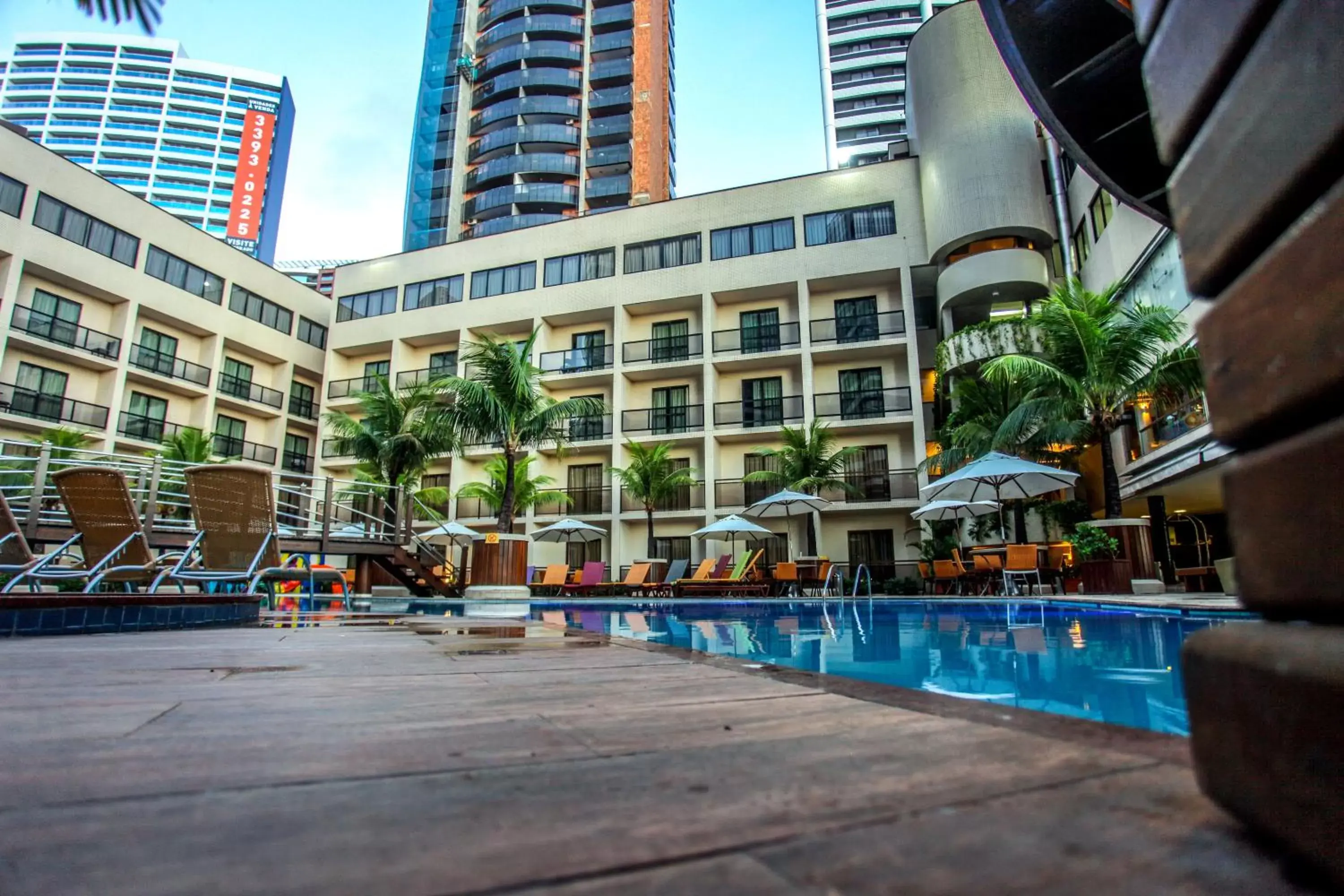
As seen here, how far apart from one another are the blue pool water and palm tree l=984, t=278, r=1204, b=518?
3548 millimetres

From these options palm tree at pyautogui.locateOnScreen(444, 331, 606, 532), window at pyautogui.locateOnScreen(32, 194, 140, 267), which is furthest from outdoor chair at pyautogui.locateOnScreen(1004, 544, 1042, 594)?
window at pyautogui.locateOnScreen(32, 194, 140, 267)

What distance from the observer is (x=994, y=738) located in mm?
1170

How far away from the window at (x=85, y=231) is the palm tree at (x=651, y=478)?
17.3 meters

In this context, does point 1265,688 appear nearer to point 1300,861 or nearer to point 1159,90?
point 1300,861

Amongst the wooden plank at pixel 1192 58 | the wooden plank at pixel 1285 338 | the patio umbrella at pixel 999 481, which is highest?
the patio umbrella at pixel 999 481

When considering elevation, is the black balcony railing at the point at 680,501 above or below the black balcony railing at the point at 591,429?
below

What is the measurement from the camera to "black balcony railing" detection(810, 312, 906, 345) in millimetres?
19812

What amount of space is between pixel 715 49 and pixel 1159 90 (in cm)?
8096

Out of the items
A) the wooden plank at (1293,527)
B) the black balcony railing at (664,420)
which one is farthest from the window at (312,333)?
the wooden plank at (1293,527)

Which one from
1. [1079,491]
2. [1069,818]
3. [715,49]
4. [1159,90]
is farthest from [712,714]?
[715,49]

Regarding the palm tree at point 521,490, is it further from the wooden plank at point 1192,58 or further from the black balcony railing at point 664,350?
the wooden plank at point 1192,58

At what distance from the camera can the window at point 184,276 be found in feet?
72.1

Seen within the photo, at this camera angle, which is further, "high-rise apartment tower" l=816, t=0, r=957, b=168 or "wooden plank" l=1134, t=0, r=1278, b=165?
"high-rise apartment tower" l=816, t=0, r=957, b=168

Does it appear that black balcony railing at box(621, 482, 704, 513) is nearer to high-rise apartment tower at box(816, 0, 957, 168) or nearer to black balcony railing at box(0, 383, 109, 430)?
black balcony railing at box(0, 383, 109, 430)
